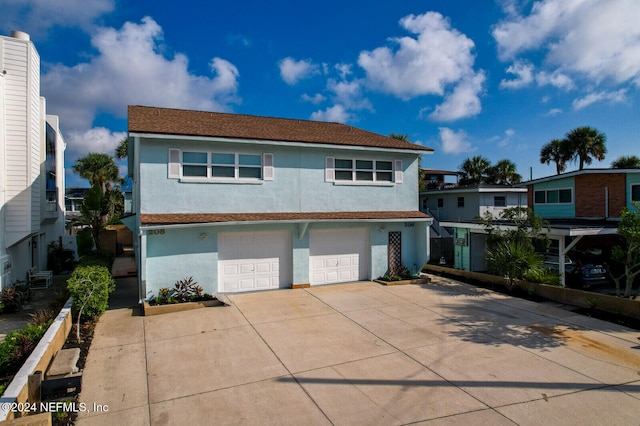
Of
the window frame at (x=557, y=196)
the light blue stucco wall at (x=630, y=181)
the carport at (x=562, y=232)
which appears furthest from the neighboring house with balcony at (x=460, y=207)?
the light blue stucco wall at (x=630, y=181)

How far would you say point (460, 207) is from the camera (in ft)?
97.8

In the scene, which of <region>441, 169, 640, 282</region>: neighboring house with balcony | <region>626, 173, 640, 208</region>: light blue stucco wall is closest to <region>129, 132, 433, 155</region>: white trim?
<region>441, 169, 640, 282</region>: neighboring house with balcony

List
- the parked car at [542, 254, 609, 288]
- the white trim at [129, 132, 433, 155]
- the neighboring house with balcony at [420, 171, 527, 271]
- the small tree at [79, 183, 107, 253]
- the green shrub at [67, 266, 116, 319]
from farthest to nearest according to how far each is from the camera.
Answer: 1. the neighboring house with balcony at [420, 171, 527, 271]
2. the small tree at [79, 183, 107, 253]
3. the parked car at [542, 254, 609, 288]
4. the white trim at [129, 132, 433, 155]
5. the green shrub at [67, 266, 116, 319]

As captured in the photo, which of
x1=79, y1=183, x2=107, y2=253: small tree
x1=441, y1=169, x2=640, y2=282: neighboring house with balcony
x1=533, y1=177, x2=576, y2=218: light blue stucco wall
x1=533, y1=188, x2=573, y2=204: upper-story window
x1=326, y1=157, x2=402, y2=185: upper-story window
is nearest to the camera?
x1=326, y1=157, x2=402, y2=185: upper-story window

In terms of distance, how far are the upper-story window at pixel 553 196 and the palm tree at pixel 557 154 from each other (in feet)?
57.4

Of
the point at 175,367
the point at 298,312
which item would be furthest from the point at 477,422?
the point at 298,312

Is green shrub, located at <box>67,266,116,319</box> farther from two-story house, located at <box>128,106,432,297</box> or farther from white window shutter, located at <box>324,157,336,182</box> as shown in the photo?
white window shutter, located at <box>324,157,336,182</box>

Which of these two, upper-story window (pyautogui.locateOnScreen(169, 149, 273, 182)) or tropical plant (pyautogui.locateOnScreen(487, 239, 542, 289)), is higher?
upper-story window (pyautogui.locateOnScreen(169, 149, 273, 182))

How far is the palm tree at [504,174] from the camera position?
128 feet

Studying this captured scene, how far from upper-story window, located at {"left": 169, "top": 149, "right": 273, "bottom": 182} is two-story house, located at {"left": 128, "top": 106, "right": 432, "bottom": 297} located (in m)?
0.04

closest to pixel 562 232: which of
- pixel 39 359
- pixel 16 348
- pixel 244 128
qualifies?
pixel 244 128

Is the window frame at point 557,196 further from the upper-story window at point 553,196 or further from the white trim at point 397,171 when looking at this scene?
the white trim at point 397,171

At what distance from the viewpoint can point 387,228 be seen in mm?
15109

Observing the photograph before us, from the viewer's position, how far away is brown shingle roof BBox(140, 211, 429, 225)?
11.2 m
